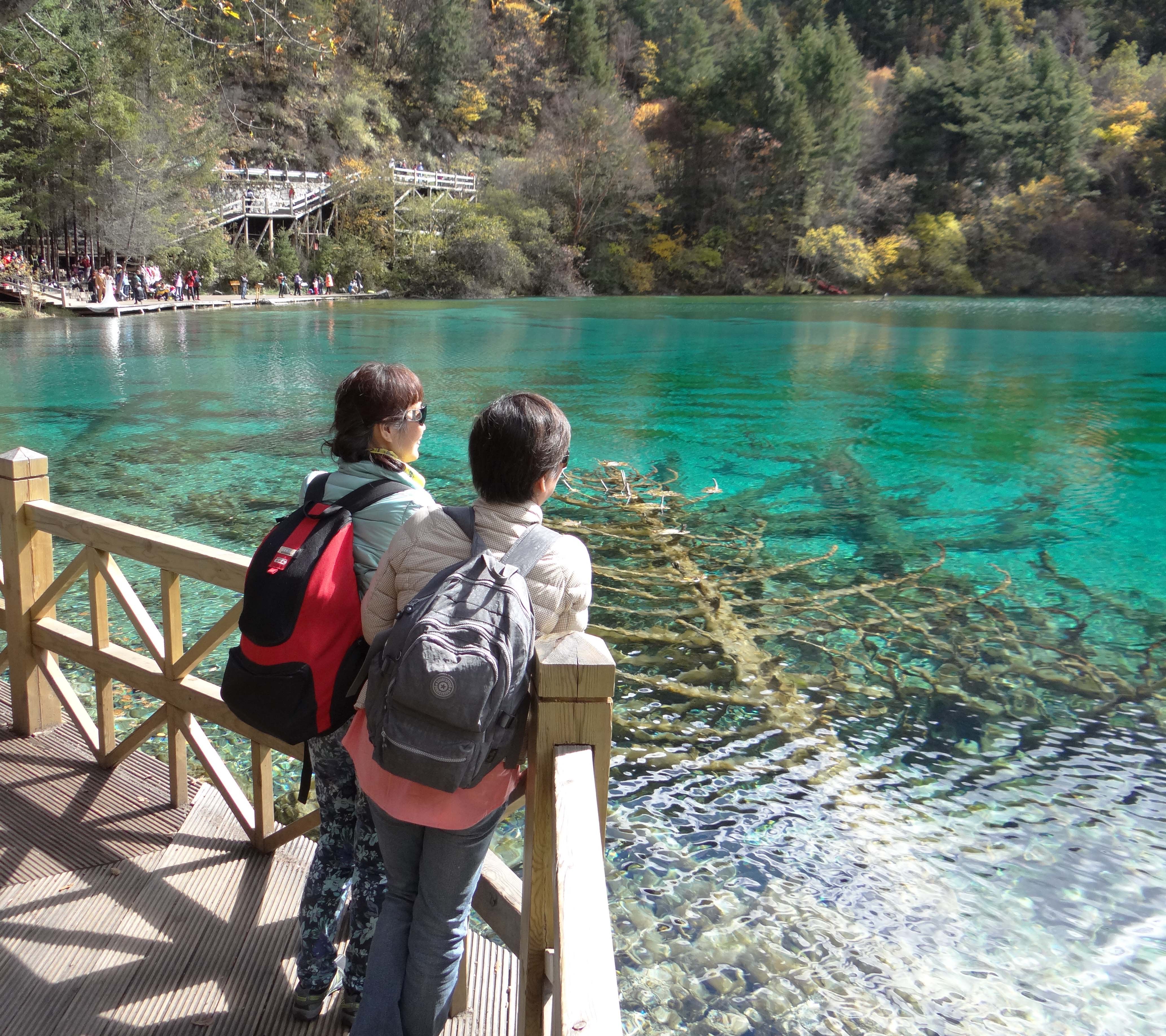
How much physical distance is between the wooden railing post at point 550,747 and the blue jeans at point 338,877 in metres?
0.48

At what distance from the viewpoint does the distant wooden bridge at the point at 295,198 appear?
39969 mm

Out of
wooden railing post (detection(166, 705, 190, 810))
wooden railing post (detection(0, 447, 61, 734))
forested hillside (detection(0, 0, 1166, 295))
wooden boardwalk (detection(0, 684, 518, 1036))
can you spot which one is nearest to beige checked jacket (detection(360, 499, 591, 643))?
wooden boardwalk (detection(0, 684, 518, 1036))

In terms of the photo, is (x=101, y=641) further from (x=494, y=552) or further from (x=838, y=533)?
(x=838, y=533)

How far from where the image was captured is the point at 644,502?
934 cm

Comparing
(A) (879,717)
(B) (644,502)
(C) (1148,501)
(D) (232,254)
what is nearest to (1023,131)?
(D) (232,254)

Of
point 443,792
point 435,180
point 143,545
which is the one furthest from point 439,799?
point 435,180

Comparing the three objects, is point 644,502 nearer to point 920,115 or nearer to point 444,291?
point 444,291

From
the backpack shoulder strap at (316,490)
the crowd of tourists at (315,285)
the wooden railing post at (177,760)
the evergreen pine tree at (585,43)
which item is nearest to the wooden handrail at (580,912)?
the backpack shoulder strap at (316,490)

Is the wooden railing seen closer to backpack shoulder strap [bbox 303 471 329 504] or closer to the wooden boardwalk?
the wooden boardwalk

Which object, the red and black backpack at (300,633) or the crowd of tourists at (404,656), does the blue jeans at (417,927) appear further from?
the red and black backpack at (300,633)

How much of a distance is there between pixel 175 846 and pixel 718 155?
5481cm

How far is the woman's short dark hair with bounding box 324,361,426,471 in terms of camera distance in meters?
1.96

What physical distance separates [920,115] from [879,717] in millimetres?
55231

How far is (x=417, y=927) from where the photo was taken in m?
1.69
